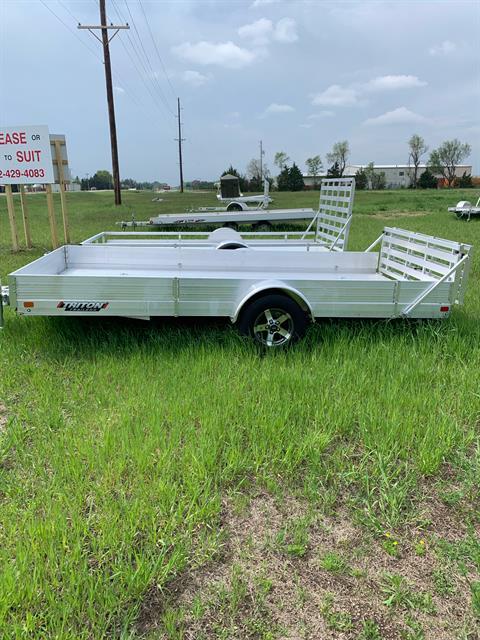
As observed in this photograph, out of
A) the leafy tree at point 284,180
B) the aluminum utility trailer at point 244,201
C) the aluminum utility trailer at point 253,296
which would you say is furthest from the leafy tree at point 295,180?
the aluminum utility trailer at point 253,296

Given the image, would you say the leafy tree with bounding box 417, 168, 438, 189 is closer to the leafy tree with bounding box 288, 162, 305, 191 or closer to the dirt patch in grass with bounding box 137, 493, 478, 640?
the leafy tree with bounding box 288, 162, 305, 191

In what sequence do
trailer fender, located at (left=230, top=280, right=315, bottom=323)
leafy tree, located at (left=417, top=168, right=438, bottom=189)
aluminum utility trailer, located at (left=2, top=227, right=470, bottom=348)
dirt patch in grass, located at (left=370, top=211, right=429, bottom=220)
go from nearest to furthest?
aluminum utility trailer, located at (left=2, top=227, right=470, bottom=348) < trailer fender, located at (left=230, top=280, right=315, bottom=323) < dirt patch in grass, located at (left=370, top=211, right=429, bottom=220) < leafy tree, located at (left=417, top=168, right=438, bottom=189)

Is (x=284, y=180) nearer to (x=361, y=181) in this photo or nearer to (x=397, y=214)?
(x=361, y=181)

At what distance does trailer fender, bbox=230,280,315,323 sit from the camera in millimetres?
4117

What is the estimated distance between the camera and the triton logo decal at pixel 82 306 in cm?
A: 400

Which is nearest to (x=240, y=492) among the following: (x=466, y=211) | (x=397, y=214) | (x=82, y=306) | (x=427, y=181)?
(x=82, y=306)

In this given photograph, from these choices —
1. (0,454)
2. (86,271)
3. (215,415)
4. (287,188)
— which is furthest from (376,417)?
(287,188)

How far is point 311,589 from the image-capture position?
208cm

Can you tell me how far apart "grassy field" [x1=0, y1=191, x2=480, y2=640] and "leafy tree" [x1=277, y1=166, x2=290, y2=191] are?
60.0 m

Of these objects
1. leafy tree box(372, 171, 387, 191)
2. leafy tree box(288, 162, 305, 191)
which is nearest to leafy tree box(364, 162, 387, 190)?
leafy tree box(372, 171, 387, 191)

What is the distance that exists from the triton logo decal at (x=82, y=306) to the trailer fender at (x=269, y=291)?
1112 mm

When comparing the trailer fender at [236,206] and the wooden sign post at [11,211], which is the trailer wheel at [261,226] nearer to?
the trailer fender at [236,206]

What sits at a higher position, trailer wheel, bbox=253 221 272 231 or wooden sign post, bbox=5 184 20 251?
wooden sign post, bbox=5 184 20 251

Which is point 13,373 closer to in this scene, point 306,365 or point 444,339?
point 306,365
